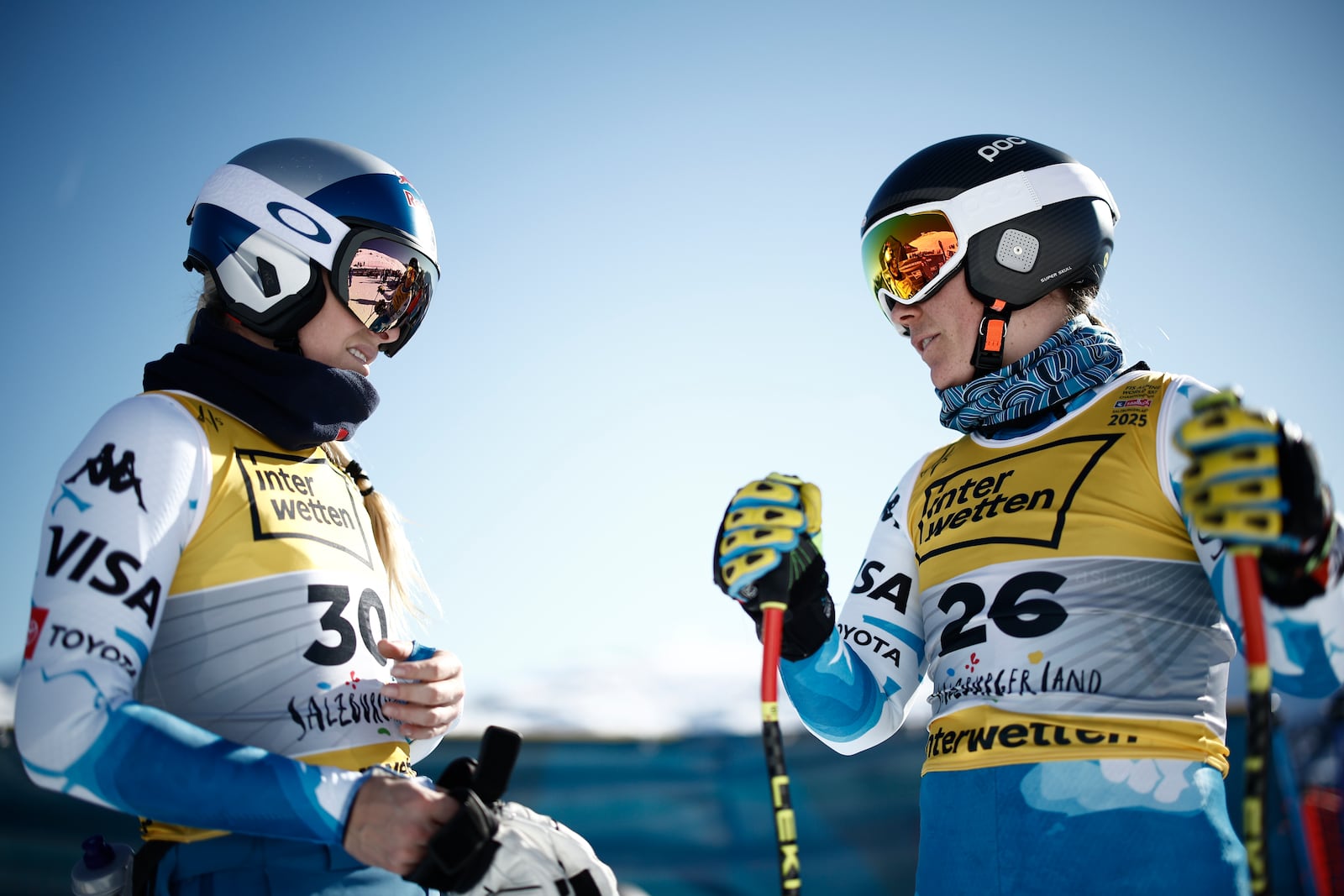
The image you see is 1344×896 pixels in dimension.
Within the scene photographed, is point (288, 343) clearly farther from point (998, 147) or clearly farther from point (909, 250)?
point (998, 147)

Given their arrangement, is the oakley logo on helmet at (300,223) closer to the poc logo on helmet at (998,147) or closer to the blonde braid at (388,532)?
the blonde braid at (388,532)

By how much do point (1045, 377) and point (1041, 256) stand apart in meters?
0.48

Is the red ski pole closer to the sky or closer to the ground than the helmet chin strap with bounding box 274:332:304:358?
closer to the ground

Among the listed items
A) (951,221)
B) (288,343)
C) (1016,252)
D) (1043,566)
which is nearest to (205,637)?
(288,343)

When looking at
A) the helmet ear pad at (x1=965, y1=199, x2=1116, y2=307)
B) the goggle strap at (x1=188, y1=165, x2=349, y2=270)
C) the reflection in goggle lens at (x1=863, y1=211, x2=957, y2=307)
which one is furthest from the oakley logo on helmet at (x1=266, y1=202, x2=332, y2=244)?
the helmet ear pad at (x1=965, y1=199, x2=1116, y2=307)

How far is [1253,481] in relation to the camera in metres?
1.83

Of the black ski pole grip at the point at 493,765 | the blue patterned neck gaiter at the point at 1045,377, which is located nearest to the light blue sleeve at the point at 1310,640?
the blue patterned neck gaiter at the point at 1045,377

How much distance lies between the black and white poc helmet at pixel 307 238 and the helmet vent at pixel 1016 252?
6.38 ft

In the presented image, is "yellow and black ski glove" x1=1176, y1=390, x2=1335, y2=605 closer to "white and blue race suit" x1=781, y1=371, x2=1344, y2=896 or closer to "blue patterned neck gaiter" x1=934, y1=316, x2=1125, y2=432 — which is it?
"white and blue race suit" x1=781, y1=371, x2=1344, y2=896

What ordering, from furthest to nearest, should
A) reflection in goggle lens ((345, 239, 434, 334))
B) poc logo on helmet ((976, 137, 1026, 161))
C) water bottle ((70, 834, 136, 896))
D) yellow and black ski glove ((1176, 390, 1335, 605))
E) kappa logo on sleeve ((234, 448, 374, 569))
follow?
poc logo on helmet ((976, 137, 1026, 161)), reflection in goggle lens ((345, 239, 434, 334)), kappa logo on sleeve ((234, 448, 374, 569)), water bottle ((70, 834, 136, 896)), yellow and black ski glove ((1176, 390, 1335, 605))

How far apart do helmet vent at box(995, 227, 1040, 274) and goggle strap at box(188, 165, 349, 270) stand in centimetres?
217

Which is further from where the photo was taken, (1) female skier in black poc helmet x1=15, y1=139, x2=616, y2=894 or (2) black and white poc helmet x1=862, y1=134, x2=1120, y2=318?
(2) black and white poc helmet x1=862, y1=134, x2=1120, y2=318

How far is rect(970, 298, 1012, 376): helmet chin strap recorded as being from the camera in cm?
330

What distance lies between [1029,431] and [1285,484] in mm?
1249
